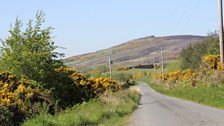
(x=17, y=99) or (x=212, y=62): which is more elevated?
(x=212, y=62)

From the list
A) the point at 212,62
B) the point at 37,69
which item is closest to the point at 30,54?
the point at 37,69

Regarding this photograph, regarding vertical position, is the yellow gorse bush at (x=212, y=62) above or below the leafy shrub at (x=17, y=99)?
above

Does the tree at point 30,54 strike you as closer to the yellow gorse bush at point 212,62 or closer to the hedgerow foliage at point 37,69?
the hedgerow foliage at point 37,69

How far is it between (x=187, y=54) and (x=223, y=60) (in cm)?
5709

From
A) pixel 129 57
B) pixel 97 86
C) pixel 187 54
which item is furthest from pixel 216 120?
pixel 129 57

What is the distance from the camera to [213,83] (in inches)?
1516

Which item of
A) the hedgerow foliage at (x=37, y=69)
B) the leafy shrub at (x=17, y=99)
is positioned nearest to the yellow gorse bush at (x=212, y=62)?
the hedgerow foliage at (x=37, y=69)

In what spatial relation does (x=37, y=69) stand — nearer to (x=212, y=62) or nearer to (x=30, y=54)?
(x=30, y=54)

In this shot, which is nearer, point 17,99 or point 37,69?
point 17,99

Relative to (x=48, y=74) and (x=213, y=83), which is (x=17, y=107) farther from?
(x=213, y=83)

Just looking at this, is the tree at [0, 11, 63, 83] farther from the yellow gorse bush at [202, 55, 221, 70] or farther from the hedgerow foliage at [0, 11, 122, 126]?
the yellow gorse bush at [202, 55, 221, 70]

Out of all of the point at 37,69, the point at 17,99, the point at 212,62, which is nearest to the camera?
the point at 17,99

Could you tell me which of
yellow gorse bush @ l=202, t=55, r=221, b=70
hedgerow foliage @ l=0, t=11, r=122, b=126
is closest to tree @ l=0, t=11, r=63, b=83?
hedgerow foliage @ l=0, t=11, r=122, b=126

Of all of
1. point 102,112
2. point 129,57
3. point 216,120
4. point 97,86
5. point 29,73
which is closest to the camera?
point 216,120
